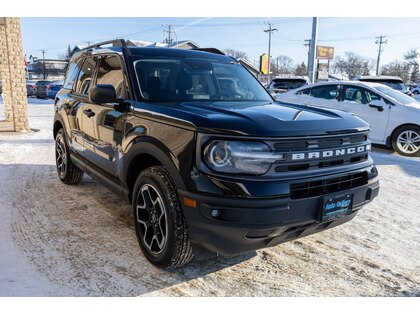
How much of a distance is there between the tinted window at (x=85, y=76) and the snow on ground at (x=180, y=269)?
57.9 inches

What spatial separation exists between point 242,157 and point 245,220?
43 cm

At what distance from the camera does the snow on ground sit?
2770mm

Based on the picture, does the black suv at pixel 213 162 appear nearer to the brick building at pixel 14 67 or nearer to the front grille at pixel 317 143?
the front grille at pixel 317 143

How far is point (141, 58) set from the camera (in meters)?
3.70

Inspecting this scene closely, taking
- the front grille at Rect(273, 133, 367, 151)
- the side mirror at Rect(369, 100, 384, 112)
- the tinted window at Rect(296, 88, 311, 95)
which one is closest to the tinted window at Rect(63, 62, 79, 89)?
the front grille at Rect(273, 133, 367, 151)

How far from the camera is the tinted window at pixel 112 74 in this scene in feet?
11.9

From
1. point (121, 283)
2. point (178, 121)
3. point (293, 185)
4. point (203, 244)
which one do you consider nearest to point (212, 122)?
point (178, 121)

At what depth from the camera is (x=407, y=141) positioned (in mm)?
7852

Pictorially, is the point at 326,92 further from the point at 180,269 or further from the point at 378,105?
the point at 180,269

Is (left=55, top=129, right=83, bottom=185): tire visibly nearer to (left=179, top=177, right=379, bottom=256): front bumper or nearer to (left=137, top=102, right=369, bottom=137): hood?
(left=137, top=102, right=369, bottom=137): hood

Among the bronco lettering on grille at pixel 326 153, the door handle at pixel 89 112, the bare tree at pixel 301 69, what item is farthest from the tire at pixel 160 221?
the bare tree at pixel 301 69

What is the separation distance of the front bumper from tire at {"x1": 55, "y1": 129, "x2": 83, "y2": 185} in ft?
10.6

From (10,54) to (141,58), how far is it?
26.5ft

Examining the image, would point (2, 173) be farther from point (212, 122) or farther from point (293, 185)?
point (293, 185)
